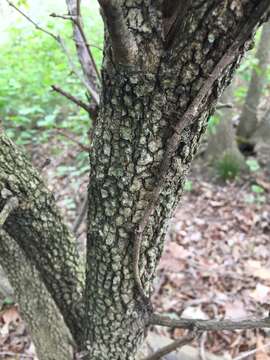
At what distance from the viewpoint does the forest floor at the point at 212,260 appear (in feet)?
8.40

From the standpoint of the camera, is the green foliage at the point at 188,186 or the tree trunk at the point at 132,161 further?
the green foliage at the point at 188,186

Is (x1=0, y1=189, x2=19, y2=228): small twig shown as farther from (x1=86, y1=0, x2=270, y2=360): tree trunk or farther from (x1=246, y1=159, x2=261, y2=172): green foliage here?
(x1=246, y1=159, x2=261, y2=172): green foliage

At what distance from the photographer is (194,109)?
2.61 ft

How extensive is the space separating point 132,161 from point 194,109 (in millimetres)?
228

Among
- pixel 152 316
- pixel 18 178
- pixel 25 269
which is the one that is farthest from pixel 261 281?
pixel 18 178

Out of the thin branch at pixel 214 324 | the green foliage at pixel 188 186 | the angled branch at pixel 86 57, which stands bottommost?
the green foliage at pixel 188 186

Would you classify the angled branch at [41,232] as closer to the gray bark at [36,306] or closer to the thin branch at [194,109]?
the gray bark at [36,306]

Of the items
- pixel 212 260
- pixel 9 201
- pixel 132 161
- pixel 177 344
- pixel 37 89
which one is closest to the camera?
pixel 132 161

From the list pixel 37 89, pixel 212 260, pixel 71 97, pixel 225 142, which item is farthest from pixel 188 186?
pixel 71 97

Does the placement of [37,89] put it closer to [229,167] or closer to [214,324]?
[229,167]

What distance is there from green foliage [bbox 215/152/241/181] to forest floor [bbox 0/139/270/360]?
0.31 feet

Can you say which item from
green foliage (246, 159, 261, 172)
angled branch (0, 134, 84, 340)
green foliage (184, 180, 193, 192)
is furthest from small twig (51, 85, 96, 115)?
green foliage (246, 159, 261, 172)

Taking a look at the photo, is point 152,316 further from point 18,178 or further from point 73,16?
point 73,16

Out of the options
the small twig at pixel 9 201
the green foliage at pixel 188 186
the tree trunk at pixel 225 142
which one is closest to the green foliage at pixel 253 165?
the tree trunk at pixel 225 142
